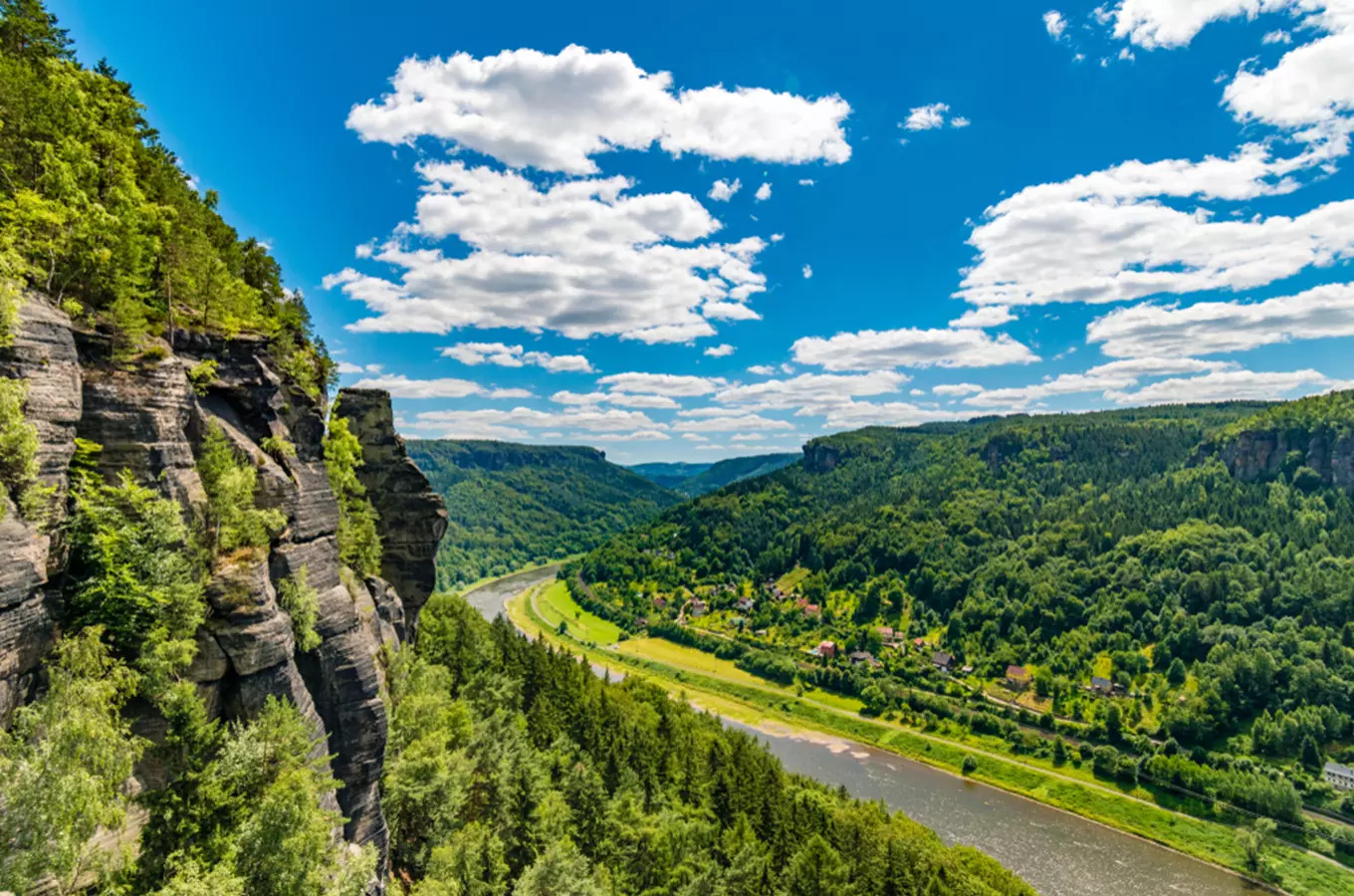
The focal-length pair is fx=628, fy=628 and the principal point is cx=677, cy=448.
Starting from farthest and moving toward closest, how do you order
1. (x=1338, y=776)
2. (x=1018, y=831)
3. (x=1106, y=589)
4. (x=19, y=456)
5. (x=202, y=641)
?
(x=1106, y=589) < (x=1338, y=776) < (x=1018, y=831) < (x=202, y=641) < (x=19, y=456)

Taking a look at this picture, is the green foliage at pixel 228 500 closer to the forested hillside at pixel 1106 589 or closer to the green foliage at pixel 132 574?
the green foliage at pixel 132 574

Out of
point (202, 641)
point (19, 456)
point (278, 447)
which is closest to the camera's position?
point (19, 456)

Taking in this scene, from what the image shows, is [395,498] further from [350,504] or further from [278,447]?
[278,447]

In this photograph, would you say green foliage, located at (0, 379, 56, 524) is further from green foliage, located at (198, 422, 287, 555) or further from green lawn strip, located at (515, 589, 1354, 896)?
green lawn strip, located at (515, 589, 1354, 896)

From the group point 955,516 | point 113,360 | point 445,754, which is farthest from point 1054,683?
point 113,360

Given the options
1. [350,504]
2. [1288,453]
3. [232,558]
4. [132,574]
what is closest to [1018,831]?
[350,504]

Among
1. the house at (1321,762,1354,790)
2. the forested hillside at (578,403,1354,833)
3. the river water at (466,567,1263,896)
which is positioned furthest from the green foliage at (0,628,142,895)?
the house at (1321,762,1354,790)
